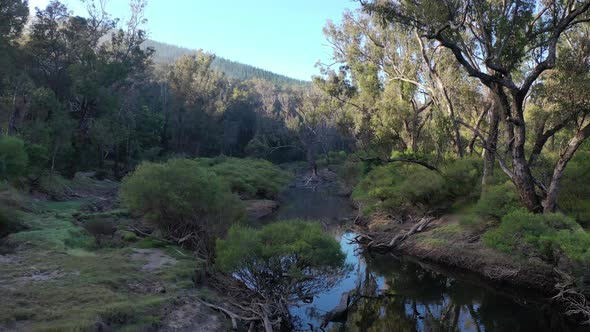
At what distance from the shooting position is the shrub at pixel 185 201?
15945mm

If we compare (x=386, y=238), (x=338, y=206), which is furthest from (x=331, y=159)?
(x=386, y=238)

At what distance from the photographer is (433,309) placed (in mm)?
13398

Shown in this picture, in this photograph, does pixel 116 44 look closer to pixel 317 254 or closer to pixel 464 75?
pixel 464 75

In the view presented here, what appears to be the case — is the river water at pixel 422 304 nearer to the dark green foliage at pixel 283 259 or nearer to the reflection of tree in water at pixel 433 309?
the reflection of tree in water at pixel 433 309

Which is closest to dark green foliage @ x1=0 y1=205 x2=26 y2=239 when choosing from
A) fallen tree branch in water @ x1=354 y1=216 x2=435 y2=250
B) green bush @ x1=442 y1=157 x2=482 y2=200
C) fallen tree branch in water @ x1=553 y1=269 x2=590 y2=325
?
fallen tree branch in water @ x1=354 y1=216 x2=435 y2=250

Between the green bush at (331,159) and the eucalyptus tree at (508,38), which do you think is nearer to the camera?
the eucalyptus tree at (508,38)

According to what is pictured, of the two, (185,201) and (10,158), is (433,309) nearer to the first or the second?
(185,201)

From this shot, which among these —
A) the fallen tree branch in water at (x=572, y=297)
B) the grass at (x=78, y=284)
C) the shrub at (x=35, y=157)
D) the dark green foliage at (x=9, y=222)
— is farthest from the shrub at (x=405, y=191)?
the shrub at (x=35, y=157)

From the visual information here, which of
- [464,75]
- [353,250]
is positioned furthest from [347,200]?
[353,250]

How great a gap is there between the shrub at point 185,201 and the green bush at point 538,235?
366 inches

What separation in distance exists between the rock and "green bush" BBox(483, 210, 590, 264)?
19459 millimetres

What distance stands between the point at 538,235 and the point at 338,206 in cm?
2600

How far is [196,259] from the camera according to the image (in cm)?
1492

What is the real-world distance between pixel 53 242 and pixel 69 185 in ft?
60.6
